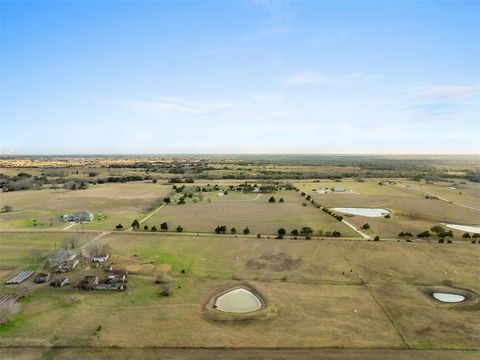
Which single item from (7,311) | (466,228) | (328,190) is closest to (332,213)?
(466,228)

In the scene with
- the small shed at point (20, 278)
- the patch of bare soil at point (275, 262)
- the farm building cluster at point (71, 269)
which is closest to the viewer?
the farm building cluster at point (71, 269)

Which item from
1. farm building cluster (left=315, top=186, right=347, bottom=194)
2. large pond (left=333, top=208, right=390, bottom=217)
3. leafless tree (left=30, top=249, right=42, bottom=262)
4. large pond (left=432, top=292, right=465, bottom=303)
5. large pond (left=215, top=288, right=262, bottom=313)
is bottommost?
large pond (left=215, top=288, right=262, bottom=313)

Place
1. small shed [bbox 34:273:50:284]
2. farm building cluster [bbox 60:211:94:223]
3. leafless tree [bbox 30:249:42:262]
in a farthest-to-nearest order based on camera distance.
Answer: farm building cluster [bbox 60:211:94:223], leafless tree [bbox 30:249:42:262], small shed [bbox 34:273:50:284]

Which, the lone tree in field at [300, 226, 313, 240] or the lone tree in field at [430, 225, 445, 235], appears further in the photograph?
the lone tree in field at [430, 225, 445, 235]

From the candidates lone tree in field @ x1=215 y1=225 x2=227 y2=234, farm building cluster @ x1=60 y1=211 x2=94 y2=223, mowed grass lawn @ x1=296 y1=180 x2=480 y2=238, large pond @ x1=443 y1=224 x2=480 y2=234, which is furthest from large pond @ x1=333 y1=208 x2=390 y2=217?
farm building cluster @ x1=60 y1=211 x2=94 y2=223

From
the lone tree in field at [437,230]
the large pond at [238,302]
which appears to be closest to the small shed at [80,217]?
the large pond at [238,302]

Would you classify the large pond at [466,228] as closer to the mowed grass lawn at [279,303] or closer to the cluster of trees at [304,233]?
the mowed grass lawn at [279,303]

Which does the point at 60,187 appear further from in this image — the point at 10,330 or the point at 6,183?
the point at 10,330

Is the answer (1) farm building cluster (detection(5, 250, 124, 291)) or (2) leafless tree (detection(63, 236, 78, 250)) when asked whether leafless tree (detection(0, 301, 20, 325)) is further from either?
(2) leafless tree (detection(63, 236, 78, 250))
